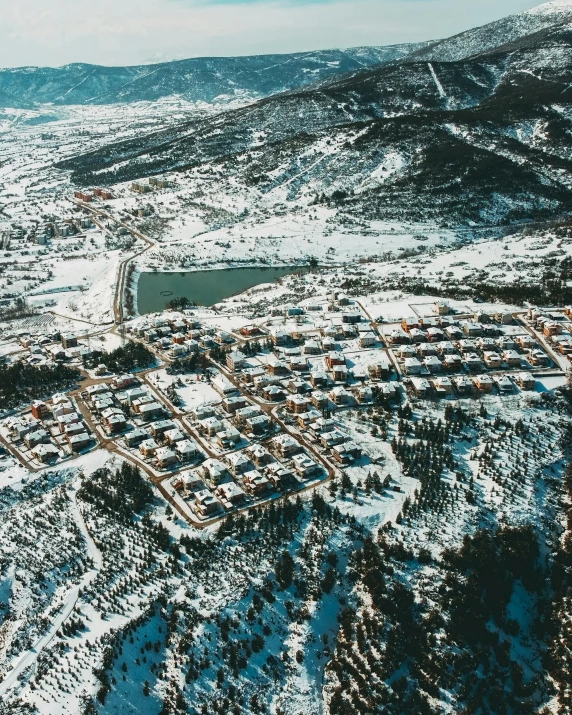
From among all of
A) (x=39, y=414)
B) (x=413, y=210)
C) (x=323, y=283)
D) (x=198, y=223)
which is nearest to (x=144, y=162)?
(x=198, y=223)

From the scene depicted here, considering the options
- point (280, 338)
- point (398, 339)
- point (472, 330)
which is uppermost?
point (280, 338)

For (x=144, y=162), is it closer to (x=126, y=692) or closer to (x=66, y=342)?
(x=66, y=342)

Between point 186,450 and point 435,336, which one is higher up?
point 435,336

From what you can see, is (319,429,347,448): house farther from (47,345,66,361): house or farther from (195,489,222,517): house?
(47,345,66,361): house

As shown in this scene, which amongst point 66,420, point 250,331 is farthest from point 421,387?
point 66,420

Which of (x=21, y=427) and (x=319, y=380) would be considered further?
(x=319, y=380)

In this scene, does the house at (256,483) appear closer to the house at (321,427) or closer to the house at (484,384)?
the house at (321,427)

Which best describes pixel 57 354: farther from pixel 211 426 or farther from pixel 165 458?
pixel 165 458
